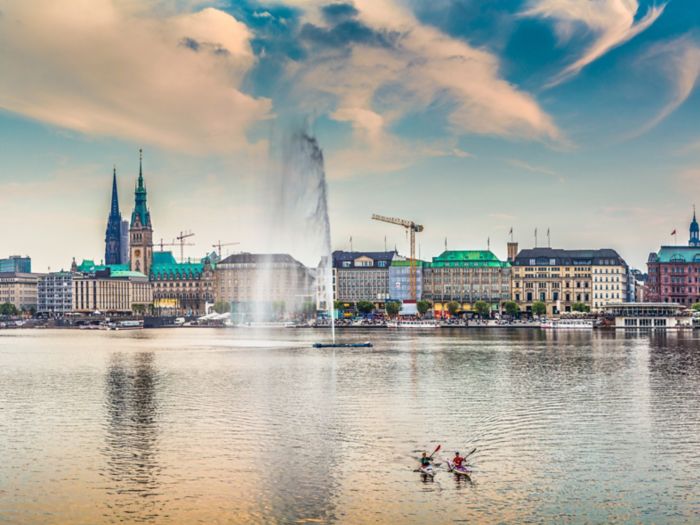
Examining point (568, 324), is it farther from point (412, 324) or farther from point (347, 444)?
point (347, 444)

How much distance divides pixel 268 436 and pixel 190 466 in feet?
22.2

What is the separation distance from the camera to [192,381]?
70.0 m

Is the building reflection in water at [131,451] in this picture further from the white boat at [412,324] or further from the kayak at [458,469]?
the white boat at [412,324]

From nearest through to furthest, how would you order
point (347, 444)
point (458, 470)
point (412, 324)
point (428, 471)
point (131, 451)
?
point (428, 471), point (458, 470), point (131, 451), point (347, 444), point (412, 324)

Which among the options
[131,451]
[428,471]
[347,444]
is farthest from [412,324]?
[428,471]

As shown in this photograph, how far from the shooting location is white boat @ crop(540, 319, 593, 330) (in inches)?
6870

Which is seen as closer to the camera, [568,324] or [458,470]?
[458,470]

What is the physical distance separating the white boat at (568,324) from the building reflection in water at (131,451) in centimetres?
11655

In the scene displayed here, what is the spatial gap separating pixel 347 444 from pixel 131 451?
941cm

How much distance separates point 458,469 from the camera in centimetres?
3666

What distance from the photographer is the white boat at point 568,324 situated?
17450cm

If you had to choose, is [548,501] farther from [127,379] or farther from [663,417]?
[127,379]

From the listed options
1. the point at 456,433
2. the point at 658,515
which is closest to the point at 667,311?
the point at 456,433

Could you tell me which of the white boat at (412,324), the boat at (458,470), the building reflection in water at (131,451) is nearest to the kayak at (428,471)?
the boat at (458,470)
